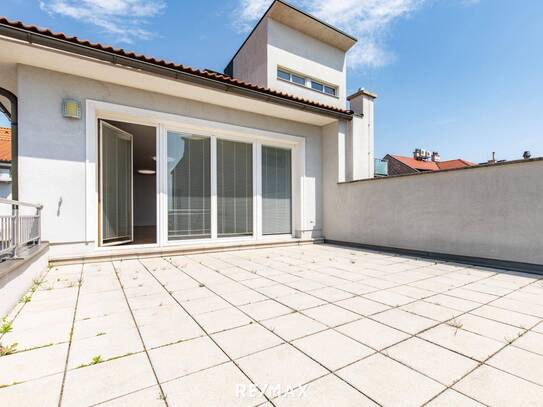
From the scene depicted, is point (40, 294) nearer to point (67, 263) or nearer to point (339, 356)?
point (67, 263)

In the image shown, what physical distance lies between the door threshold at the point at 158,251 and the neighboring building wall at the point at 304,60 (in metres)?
5.43

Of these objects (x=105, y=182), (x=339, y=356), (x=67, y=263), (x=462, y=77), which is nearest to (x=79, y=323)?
(x=339, y=356)

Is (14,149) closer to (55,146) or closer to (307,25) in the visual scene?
(55,146)

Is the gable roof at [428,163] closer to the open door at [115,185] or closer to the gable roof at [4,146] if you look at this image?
the open door at [115,185]

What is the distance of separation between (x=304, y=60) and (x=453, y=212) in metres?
7.55

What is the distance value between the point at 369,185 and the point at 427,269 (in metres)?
2.52

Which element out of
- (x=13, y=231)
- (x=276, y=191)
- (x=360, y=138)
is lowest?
(x=13, y=231)

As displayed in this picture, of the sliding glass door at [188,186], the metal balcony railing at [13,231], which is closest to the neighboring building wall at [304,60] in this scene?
the sliding glass door at [188,186]

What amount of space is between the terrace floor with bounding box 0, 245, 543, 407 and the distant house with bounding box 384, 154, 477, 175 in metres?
24.0

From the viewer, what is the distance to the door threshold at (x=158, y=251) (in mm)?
4236

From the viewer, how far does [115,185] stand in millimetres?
5309

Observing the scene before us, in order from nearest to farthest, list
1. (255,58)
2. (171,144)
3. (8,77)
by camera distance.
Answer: (8,77) → (171,144) → (255,58)

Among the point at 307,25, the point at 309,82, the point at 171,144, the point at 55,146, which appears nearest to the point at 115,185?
the point at 55,146

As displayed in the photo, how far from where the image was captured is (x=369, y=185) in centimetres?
616
